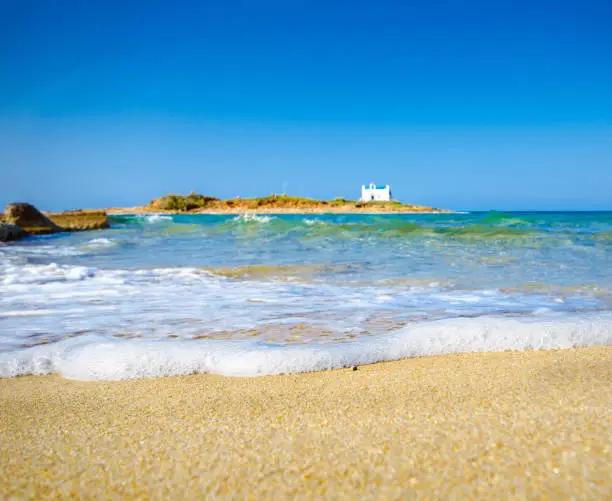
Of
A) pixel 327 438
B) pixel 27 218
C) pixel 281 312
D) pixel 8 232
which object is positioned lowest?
pixel 281 312

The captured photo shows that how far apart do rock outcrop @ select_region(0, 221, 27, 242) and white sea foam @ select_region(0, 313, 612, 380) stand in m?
12.4

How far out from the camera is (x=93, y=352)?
2.68 m

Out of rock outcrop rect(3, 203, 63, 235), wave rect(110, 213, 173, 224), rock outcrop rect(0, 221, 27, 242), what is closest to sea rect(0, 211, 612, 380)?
rock outcrop rect(0, 221, 27, 242)

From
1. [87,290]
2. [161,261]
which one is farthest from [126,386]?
[161,261]

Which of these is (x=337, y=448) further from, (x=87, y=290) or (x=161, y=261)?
(x=161, y=261)

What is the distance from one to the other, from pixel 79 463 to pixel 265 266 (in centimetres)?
612

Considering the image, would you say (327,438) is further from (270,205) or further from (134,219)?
(270,205)

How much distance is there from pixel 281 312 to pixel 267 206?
78.2 metres

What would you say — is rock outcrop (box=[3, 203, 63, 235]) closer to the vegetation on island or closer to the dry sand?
the dry sand

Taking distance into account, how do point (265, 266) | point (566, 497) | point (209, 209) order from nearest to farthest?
1. point (566, 497)
2. point (265, 266)
3. point (209, 209)

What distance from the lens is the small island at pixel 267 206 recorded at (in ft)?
259

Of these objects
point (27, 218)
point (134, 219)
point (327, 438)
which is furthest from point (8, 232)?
point (134, 219)

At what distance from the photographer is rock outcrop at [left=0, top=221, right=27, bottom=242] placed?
43.4 ft

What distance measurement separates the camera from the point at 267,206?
81.6 metres
